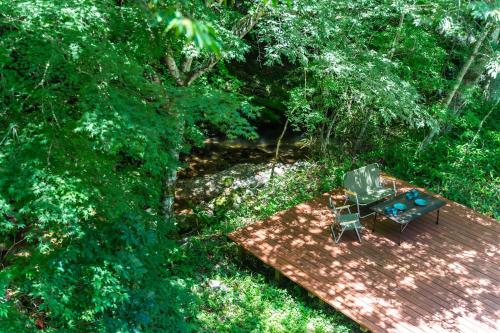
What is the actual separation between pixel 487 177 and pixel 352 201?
317 centimetres

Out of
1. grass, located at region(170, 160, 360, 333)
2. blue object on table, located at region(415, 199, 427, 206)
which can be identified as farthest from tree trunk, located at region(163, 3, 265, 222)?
blue object on table, located at region(415, 199, 427, 206)

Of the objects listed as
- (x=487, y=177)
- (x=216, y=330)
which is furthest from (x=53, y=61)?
(x=487, y=177)

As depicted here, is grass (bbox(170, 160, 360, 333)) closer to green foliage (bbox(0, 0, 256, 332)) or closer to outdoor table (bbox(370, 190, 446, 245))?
green foliage (bbox(0, 0, 256, 332))

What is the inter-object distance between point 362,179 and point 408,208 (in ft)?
3.21

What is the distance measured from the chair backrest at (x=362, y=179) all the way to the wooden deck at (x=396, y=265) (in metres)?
0.58

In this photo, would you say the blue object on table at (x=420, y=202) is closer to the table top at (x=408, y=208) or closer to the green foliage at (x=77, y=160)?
the table top at (x=408, y=208)

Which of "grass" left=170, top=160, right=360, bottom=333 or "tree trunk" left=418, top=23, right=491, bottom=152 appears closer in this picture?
"grass" left=170, top=160, right=360, bottom=333

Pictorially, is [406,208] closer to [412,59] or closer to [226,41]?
[412,59]

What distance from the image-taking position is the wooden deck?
4.66 meters

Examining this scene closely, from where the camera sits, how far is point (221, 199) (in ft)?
24.3

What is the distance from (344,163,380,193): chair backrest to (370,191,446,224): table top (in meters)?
0.58

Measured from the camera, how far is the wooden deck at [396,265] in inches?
183

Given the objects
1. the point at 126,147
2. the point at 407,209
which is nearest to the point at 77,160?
the point at 126,147

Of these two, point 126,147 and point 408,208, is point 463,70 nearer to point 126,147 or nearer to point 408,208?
point 408,208
